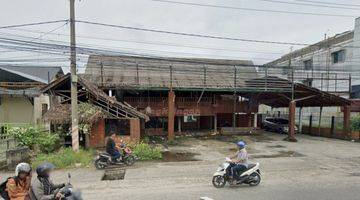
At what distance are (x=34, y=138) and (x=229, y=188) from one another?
35.9 feet

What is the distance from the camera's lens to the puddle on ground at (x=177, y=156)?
1521cm

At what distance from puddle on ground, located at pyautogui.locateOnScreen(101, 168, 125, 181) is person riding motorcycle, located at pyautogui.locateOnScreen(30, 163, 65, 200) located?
614 cm

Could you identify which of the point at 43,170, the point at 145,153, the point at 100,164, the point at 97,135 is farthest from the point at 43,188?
the point at 97,135

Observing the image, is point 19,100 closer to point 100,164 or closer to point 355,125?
point 100,164

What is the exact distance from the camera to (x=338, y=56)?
1296 inches

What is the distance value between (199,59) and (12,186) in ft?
95.3

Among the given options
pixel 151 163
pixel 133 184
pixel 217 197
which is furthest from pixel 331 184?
pixel 151 163

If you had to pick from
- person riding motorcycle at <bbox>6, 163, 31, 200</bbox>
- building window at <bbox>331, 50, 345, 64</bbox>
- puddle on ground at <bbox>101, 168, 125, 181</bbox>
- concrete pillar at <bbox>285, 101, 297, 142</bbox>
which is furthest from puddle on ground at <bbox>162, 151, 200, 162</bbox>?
building window at <bbox>331, 50, 345, 64</bbox>

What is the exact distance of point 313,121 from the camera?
3019 centimetres

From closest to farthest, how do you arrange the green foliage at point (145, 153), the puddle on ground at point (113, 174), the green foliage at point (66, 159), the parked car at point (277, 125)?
the puddle on ground at point (113, 174) < the green foliage at point (66, 159) < the green foliage at point (145, 153) < the parked car at point (277, 125)

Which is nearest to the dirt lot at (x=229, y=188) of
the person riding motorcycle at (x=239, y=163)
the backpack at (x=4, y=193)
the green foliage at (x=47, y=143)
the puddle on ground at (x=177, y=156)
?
the puddle on ground at (x=177, y=156)

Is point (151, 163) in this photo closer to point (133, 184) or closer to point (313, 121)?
point (133, 184)

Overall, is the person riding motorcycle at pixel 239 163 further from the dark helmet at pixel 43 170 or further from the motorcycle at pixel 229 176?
the dark helmet at pixel 43 170

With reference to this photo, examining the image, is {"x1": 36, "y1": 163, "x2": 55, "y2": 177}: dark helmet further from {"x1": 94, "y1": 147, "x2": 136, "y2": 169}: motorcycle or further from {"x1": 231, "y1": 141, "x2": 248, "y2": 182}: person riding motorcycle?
{"x1": 94, "y1": 147, "x2": 136, "y2": 169}: motorcycle
